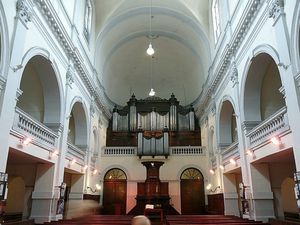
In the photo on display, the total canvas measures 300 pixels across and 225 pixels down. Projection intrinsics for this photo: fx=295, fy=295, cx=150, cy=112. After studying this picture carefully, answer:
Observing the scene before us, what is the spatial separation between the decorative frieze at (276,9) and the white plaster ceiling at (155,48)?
8825 mm

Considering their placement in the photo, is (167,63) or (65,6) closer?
(65,6)

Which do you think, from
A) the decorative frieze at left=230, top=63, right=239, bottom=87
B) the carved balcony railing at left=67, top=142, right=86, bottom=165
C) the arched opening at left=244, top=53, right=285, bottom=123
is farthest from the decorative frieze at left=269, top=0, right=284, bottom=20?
the carved balcony railing at left=67, top=142, right=86, bottom=165

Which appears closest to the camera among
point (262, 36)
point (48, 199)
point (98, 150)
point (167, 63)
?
point (262, 36)

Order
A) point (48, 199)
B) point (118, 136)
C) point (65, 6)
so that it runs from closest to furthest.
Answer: point (48, 199), point (65, 6), point (118, 136)

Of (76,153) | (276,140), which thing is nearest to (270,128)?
(276,140)

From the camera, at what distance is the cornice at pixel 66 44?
10055mm

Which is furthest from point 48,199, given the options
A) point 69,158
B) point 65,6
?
point 65,6

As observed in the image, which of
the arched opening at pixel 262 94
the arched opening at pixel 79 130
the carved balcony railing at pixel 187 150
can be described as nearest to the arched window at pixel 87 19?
the arched opening at pixel 79 130

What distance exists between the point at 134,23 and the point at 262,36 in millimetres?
11538

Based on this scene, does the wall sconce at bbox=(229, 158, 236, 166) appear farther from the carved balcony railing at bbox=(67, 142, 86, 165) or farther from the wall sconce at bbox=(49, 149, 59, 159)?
the wall sconce at bbox=(49, 149, 59, 159)

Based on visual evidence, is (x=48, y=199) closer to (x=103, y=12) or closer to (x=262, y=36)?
(x=262, y=36)

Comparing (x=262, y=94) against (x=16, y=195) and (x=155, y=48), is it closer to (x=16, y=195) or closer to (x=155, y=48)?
(x=16, y=195)

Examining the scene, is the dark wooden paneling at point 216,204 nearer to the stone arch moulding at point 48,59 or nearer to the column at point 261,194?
the column at point 261,194

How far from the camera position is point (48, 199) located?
1086cm
